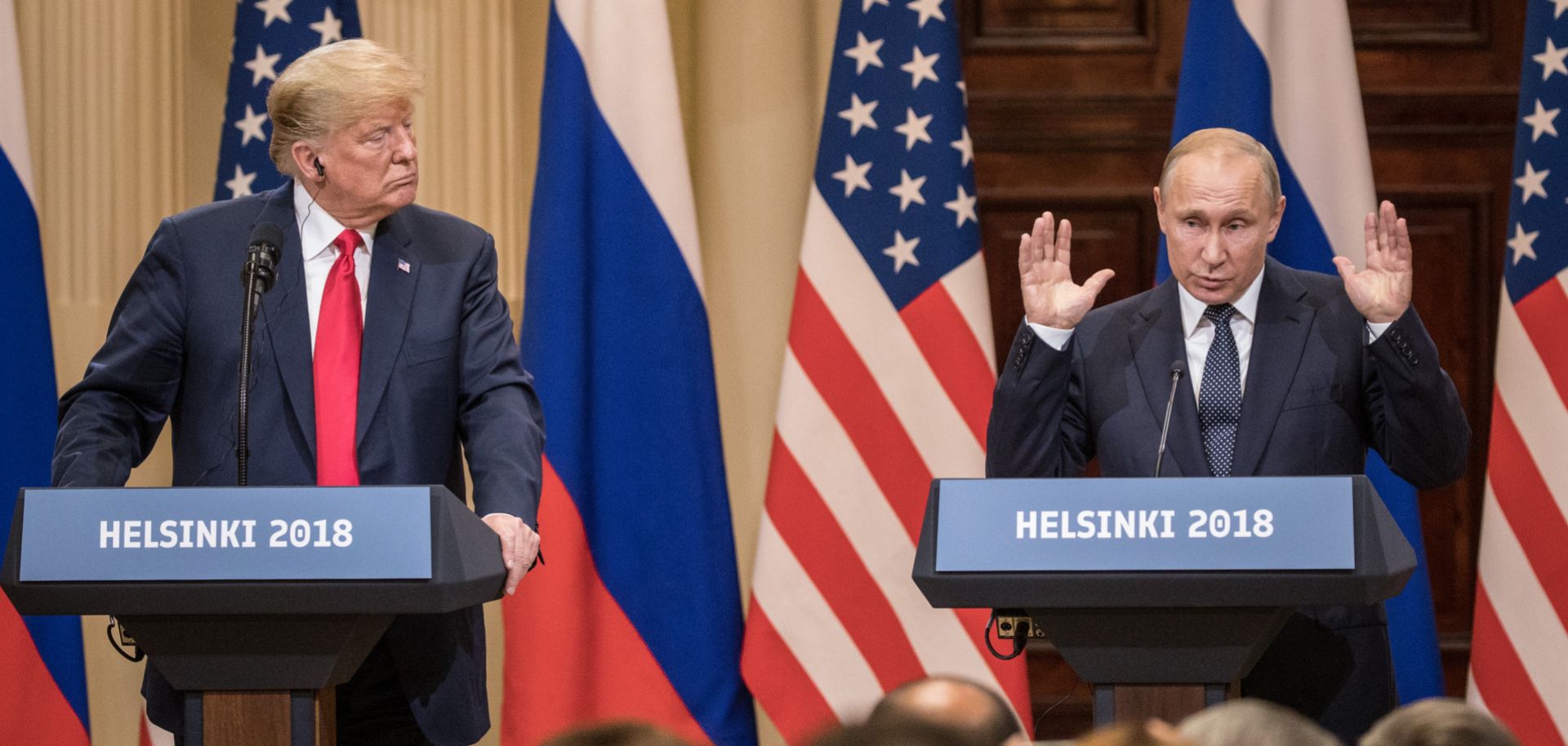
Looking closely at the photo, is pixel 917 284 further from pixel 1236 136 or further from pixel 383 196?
pixel 383 196

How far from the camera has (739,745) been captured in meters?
4.59

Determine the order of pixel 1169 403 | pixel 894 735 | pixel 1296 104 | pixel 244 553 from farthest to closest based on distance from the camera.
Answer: pixel 1296 104
pixel 1169 403
pixel 244 553
pixel 894 735

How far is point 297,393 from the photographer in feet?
8.72

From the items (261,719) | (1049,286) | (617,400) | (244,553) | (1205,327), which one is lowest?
(617,400)

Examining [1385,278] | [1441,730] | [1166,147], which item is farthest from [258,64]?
[1441,730]

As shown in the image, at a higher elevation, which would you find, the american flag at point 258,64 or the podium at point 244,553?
the american flag at point 258,64

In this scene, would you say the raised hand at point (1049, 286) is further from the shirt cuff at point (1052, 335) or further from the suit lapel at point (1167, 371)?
the suit lapel at point (1167, 371)

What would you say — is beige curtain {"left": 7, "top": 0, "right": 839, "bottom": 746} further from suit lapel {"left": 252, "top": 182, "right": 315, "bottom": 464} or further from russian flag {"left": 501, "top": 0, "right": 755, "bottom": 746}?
suit lapel {"left": 252, "top": 182, "right": 315, "bottom": 464}

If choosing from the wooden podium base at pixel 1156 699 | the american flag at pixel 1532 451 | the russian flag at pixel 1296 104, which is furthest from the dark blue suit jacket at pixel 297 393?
the american flag at pixel 1532 451

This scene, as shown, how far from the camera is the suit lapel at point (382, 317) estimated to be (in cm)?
268

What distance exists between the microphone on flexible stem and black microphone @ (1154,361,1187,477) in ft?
4.07

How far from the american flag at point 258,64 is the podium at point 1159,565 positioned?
→ 2.65 m

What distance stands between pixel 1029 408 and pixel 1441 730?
132 centimetres

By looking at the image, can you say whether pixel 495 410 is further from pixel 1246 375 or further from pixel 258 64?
pixel 258 64
